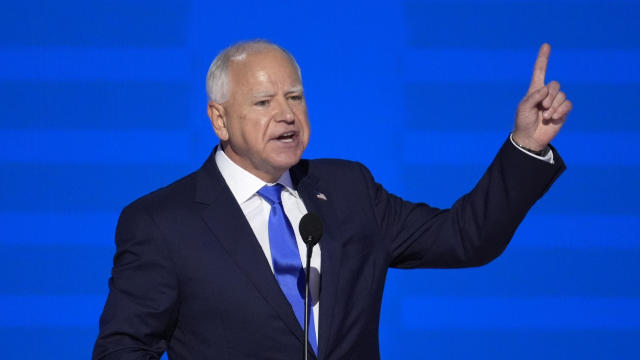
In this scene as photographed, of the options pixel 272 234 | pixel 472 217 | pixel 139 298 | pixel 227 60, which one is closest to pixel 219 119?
pixel 227 60

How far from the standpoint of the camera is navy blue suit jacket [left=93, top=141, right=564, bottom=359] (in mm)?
1536

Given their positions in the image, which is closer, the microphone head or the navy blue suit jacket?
the microphone head

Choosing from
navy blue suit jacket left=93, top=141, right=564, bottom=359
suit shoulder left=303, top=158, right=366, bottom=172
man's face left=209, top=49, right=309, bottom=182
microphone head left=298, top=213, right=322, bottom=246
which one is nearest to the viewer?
microphone head left=298, top=213, right=322, bottom=246

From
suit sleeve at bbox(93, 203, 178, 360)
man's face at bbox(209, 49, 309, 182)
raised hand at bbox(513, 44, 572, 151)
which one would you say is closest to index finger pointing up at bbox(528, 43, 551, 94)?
raised hand at bbox(513, 44, 572, 151)

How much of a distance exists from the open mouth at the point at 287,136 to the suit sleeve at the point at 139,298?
0.97 ft

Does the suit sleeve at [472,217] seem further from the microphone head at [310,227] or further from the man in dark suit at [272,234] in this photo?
the microphone head at [310,227]

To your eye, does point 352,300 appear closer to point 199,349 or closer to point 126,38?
point 199,349

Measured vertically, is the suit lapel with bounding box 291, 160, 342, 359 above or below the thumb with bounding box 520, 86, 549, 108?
below

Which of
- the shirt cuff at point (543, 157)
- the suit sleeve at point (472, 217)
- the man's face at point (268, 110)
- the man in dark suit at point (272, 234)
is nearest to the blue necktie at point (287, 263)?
the man in dark suit at point (272, 234)

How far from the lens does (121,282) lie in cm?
155

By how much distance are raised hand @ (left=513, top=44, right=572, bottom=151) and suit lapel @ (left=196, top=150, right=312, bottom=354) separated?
535mm

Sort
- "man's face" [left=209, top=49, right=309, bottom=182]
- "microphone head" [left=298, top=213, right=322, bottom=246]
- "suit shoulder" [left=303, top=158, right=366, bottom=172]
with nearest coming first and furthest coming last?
"microphone head" [left=298, top=213, right=322, bottom=246]
"man's face" [left=209, top=49, right=309, bottom=182]
"suit shoulder" [left=303, top=158, right=366, bottom=172]

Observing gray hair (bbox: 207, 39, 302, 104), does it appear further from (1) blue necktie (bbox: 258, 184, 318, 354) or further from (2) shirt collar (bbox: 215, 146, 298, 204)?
(1) blue necktie (bbox: 258, 184, 318, 354)

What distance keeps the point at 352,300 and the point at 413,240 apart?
0.21m
